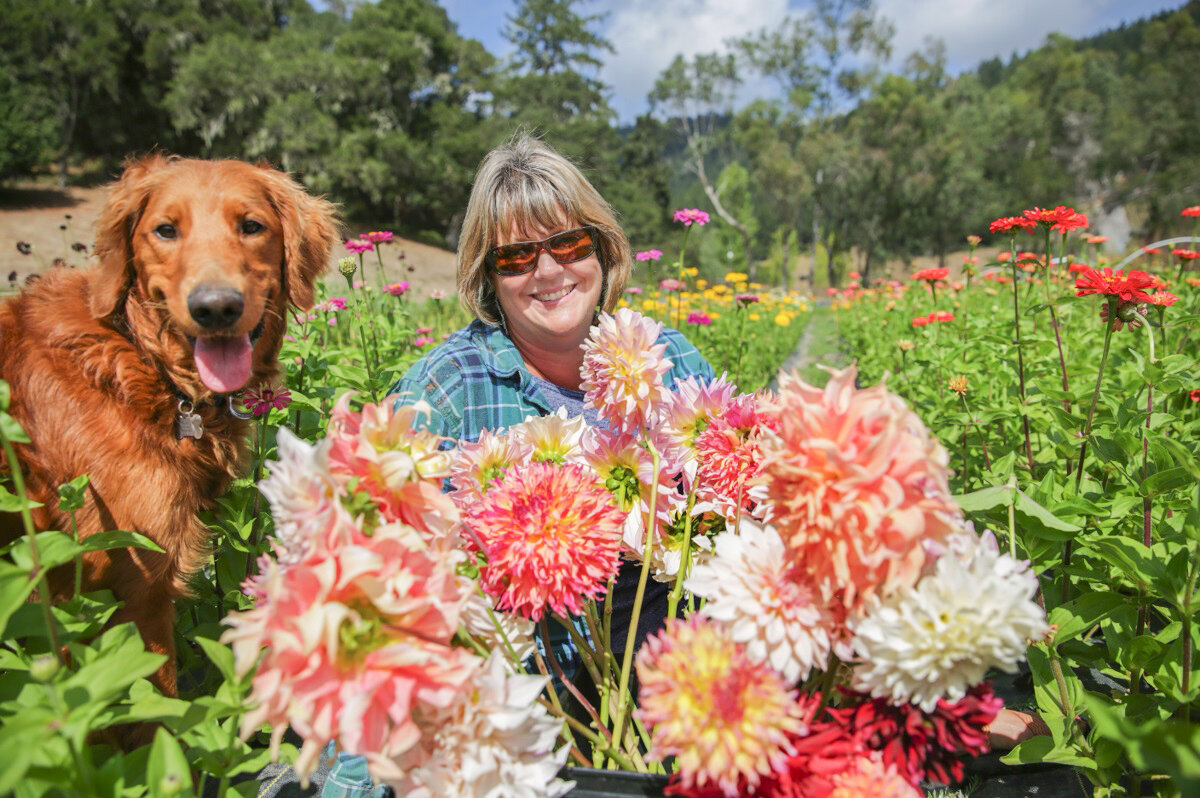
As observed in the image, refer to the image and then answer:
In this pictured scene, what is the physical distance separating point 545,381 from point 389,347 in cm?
121

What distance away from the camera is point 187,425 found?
1.85 meters

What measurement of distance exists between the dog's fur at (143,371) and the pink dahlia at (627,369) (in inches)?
50.6

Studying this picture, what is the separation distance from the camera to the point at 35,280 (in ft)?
6.56

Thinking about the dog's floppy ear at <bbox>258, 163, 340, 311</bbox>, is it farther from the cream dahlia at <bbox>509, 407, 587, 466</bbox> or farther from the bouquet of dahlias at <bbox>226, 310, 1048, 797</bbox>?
the bouquet of dahlias at <bbox>226, 310, 1048, 797</bbox>

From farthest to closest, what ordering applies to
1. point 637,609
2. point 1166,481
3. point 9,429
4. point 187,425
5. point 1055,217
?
point 1055,217, point 187,425, point 1166,481, point 637,609, point 9,429

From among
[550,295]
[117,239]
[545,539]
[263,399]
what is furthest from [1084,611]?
[117,239]

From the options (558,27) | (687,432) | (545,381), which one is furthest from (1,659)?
(558,27)

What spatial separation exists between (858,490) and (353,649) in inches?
19.5

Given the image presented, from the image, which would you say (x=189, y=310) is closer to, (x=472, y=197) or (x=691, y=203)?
(x=472, y=197)

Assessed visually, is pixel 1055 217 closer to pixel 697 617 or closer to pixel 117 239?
pixel 697 617

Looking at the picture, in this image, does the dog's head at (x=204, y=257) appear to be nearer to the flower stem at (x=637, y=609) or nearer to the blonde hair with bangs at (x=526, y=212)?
the blonde hair with bangs at (x=526, y=212)

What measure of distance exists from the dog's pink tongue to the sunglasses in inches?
35.7

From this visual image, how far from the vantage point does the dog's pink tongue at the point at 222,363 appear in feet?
5.99

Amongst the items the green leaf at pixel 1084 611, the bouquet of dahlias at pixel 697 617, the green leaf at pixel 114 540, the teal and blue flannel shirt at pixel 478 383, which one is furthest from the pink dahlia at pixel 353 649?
the teal and blue flannel shirt at pixel 478 383
